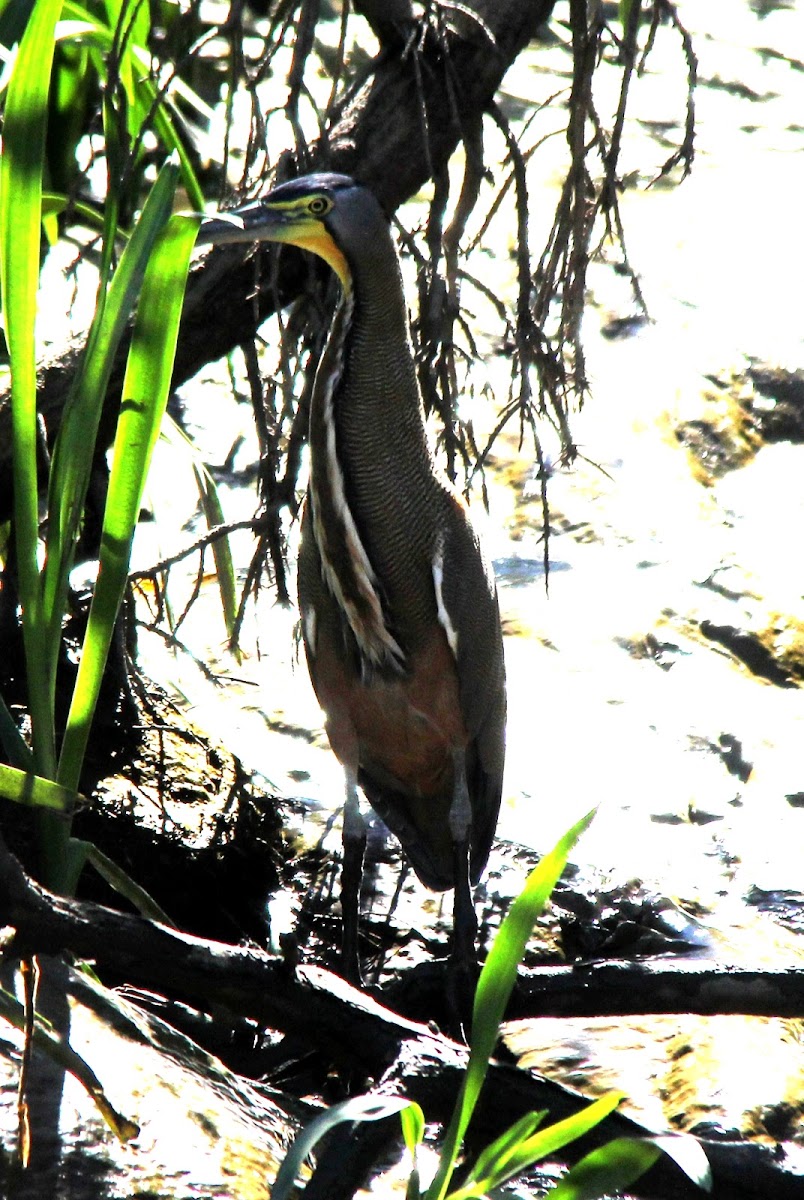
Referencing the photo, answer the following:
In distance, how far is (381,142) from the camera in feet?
10.8

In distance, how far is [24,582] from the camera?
2.53 meters

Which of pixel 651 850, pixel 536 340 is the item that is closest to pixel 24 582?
pixel 536 340

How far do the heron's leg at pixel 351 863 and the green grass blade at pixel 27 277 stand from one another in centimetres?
86

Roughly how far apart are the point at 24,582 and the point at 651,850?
197 centimetres

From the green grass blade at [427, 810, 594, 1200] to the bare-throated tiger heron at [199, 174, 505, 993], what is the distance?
3.22 ft

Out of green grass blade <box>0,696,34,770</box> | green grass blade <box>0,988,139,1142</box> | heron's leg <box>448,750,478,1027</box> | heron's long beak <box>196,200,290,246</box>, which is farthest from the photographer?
heron's leg <box>448,750,478,1027</box>

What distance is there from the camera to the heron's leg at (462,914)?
9.50 feet

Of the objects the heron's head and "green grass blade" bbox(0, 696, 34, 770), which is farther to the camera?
the heron's head

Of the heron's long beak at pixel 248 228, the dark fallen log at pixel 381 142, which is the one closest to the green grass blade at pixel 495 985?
the heron's long beak at pixel 248 228

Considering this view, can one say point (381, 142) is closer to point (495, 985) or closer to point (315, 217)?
point (315, 217)

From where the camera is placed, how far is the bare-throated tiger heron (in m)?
3.04

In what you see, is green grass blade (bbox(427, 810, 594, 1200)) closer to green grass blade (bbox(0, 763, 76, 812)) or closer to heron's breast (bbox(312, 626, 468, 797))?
green grass blade (bbox(0, 763, 76, 812))

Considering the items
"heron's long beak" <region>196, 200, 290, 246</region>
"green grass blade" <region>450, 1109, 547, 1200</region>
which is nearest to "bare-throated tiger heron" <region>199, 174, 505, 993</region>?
"heron's long beak" <region>196, 200, 290, 246</region>

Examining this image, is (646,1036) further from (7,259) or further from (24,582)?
(7,259)
